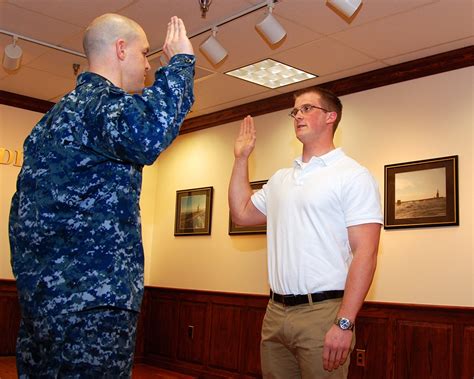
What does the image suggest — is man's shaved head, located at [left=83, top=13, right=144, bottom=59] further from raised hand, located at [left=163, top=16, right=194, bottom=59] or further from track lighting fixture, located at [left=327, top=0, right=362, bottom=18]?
track lighting fixture, located at [left=327, top=0, right=362, bottom=18]

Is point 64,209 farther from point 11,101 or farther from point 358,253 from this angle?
point 11,101

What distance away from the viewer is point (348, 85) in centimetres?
495

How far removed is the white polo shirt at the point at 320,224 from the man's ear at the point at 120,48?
893 mm

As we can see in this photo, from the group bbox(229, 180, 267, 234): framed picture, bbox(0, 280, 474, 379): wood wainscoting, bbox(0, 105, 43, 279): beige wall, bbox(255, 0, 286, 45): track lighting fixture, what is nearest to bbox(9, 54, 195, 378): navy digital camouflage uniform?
bbox(255, 0, 286, 45): track lighting fixture

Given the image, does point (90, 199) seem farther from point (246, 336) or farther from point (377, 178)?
point (246, 336)

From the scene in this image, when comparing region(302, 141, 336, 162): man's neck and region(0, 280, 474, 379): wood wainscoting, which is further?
region(0, 280, 474, 379): wood wainscoting

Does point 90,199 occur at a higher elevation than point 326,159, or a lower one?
lower

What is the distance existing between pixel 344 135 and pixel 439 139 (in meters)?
0.86

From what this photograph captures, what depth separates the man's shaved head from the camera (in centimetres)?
156

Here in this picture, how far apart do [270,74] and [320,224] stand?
10.3 ft

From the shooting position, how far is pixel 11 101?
6137 millimetres

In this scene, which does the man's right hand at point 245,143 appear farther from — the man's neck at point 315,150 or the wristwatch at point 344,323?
the wristwatch at point 344,323

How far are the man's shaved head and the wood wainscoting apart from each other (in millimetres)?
3174

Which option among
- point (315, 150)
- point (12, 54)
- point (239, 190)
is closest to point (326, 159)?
point (315, 150)
